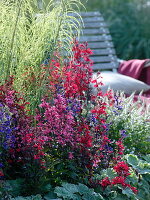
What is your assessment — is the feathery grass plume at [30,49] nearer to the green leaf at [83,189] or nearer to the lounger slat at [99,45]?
the green leaf at [83,189]

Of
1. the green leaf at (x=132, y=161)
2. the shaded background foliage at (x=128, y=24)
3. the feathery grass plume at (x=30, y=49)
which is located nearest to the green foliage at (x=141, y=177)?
the green leaf at (x=132, y=161)

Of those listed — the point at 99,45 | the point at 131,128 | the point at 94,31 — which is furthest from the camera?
the point at 94,31

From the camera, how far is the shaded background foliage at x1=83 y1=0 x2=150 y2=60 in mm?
10977

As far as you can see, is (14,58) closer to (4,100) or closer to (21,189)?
A: (4,100)

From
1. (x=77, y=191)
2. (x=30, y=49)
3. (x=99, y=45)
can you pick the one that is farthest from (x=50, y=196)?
(x=99, y=45)

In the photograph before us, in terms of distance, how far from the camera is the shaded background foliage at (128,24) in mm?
10977

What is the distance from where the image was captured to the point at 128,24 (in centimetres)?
1133

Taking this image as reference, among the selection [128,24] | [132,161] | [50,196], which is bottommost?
[50,196]

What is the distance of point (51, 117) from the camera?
2.50m

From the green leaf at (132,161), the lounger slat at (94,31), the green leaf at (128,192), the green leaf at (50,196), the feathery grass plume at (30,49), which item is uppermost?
the lounger slat at (94,31)

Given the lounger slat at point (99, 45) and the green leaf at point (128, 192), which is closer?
the green leaf at point (128, 192)

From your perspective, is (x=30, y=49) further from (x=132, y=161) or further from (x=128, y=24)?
(x=128, y=24)

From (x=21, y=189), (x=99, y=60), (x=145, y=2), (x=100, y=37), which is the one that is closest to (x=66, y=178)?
(x=21, y=189)

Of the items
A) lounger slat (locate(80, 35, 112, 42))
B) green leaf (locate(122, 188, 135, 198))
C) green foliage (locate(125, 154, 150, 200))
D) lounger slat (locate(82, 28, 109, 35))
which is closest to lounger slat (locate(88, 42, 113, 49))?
lounger slat (locate(80, 35, 112, 42))
